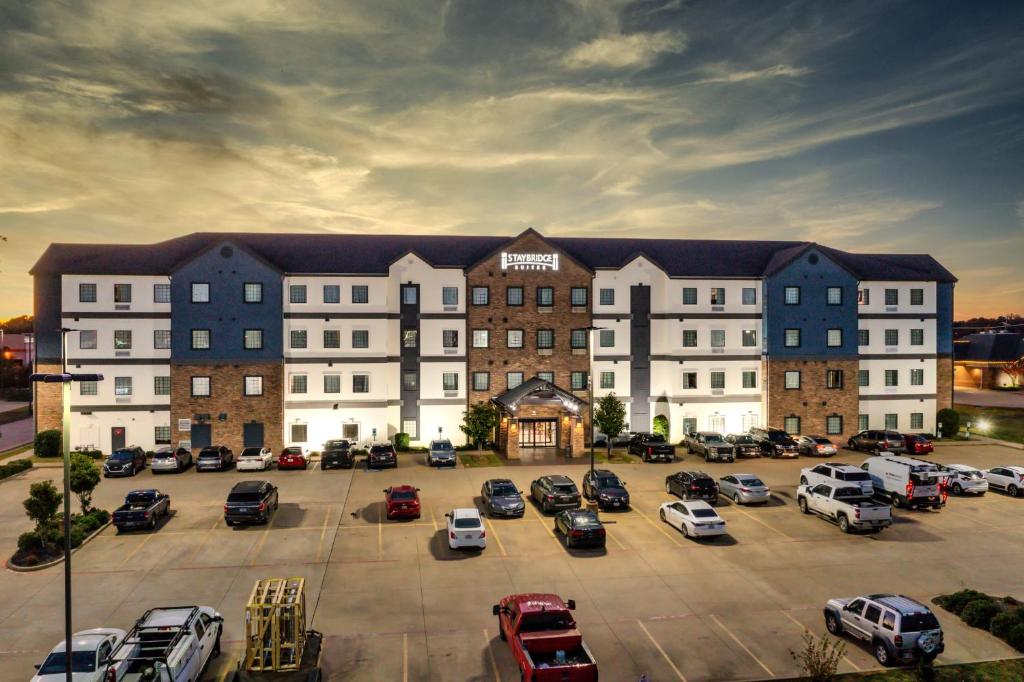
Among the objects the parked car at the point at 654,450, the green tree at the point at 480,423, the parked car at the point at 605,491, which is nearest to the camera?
the parked car at the point at 605,491

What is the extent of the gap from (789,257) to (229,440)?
46244mm

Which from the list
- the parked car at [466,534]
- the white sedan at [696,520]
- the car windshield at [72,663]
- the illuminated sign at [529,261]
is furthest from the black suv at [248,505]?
the illuminated sign at [529,261]

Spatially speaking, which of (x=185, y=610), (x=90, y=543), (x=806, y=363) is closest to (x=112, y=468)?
(x=90, y=543)

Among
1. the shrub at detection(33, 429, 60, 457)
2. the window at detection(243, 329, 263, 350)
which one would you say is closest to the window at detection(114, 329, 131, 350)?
the shrub at detection(33, 429, 60, 457)

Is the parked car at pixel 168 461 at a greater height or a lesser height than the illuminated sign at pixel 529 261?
lesser

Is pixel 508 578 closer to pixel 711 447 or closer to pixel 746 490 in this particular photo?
pixel 746 490

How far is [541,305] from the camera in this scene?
2119 inches

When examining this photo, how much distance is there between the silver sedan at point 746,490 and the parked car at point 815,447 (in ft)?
49.7

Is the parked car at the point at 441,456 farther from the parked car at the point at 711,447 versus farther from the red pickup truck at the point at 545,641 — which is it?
the red pickup truck at the point at 545,641

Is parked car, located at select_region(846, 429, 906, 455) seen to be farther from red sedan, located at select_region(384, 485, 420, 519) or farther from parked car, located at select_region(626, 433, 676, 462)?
red sedan, located at select_region(384, 485, 420, 519)

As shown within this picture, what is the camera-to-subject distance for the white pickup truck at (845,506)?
30344 mm

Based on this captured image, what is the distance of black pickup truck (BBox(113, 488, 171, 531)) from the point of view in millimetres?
30141

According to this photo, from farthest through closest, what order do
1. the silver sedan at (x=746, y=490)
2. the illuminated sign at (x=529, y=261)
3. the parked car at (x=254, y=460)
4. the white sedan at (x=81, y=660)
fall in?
the illuminated sign at (x=529, y=261) < the parked car at (x=254, y=460) < the silver sedan at (x=746, y=490) < the white sedan at (x=81, y=660)

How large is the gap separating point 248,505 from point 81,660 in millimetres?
15104
